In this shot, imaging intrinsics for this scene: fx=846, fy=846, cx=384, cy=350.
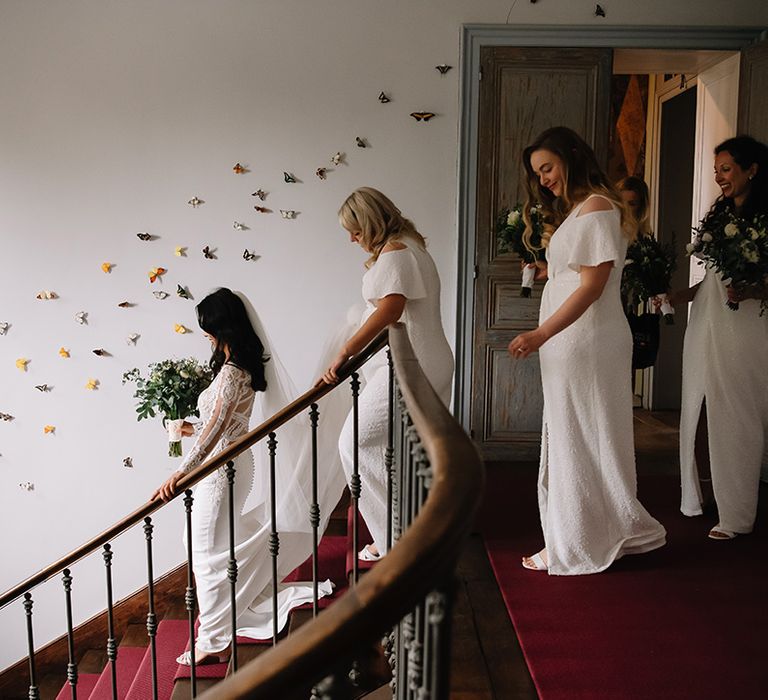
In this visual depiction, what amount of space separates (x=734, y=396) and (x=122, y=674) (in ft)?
11.7

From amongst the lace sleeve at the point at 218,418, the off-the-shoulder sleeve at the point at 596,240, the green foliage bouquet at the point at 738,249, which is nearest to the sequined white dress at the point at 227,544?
the lace sleeve at the point at 218,418

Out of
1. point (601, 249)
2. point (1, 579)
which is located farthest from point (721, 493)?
point (1, 579)

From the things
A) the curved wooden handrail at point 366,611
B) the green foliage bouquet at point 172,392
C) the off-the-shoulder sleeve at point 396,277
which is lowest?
the green foliage bouquet at point 172,392

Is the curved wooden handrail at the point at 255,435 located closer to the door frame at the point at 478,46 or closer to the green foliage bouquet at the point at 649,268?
the green foliage bouquet at the point at 649,268

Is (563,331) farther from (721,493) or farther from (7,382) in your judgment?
(7,382)

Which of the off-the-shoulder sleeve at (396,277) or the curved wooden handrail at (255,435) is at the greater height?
the off-the-shoulder sleeve at (396,277)

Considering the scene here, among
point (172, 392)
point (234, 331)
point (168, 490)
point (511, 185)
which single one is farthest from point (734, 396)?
point (172, 392)

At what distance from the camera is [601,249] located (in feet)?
10.1

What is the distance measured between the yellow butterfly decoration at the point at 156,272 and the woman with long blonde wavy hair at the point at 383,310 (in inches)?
98.1

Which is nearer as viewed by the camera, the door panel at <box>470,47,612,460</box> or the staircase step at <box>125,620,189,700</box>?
the staircase step at <box>125,620,189,700</box>

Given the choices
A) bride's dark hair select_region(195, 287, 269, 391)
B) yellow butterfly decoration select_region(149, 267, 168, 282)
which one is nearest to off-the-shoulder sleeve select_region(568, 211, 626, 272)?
bride's dark hair select_region(195, 287, 269, 391)

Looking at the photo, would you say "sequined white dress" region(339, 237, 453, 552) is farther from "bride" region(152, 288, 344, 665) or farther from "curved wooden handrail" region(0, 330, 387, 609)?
"bride" region(152, 288, 344, 665)

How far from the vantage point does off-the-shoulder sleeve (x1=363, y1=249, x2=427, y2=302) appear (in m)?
3.26

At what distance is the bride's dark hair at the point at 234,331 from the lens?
374cm
